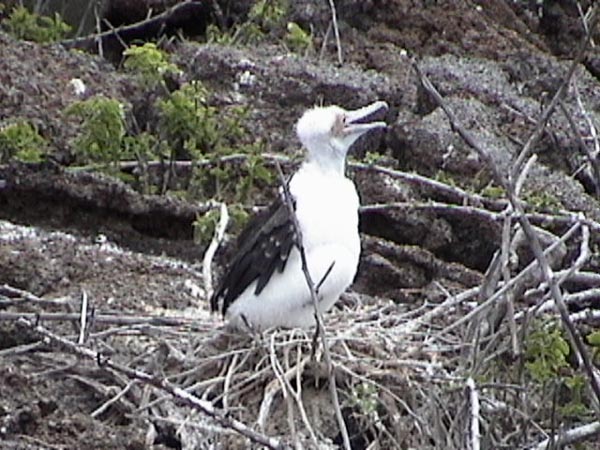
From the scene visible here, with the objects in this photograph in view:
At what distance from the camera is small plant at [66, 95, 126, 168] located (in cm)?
973

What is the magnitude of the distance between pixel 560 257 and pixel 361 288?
0.81m

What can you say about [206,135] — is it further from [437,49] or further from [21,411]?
[21,411]

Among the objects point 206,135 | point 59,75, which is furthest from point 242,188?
point 59,75

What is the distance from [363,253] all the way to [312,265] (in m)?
1.31

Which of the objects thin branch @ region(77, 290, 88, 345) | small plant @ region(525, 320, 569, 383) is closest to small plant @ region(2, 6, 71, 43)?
thin branch @ region(77, 290, 88, 345)

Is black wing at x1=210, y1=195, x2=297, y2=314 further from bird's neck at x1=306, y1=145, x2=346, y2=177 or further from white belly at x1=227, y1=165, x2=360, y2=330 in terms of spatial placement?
bird's neck at x1=306, y1=145, x2=346, y2=177

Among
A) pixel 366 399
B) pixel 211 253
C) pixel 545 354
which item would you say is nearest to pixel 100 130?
pixel 211 253

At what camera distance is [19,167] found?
32.0ft

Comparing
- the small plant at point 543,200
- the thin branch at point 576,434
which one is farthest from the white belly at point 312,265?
the small plant at point 543,200

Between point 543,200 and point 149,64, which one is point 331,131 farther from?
point 149,64

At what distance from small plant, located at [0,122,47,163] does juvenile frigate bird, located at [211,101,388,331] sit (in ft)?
4.37

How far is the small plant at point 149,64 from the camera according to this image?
10273 mm

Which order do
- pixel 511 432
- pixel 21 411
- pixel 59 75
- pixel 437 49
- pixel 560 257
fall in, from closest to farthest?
1. pixel 21 411
2. pixel 511 432
3. pixel 560 257
4. pixel 59 75
5. pixel 437 49

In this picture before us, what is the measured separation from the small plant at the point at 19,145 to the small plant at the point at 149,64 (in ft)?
2.00
